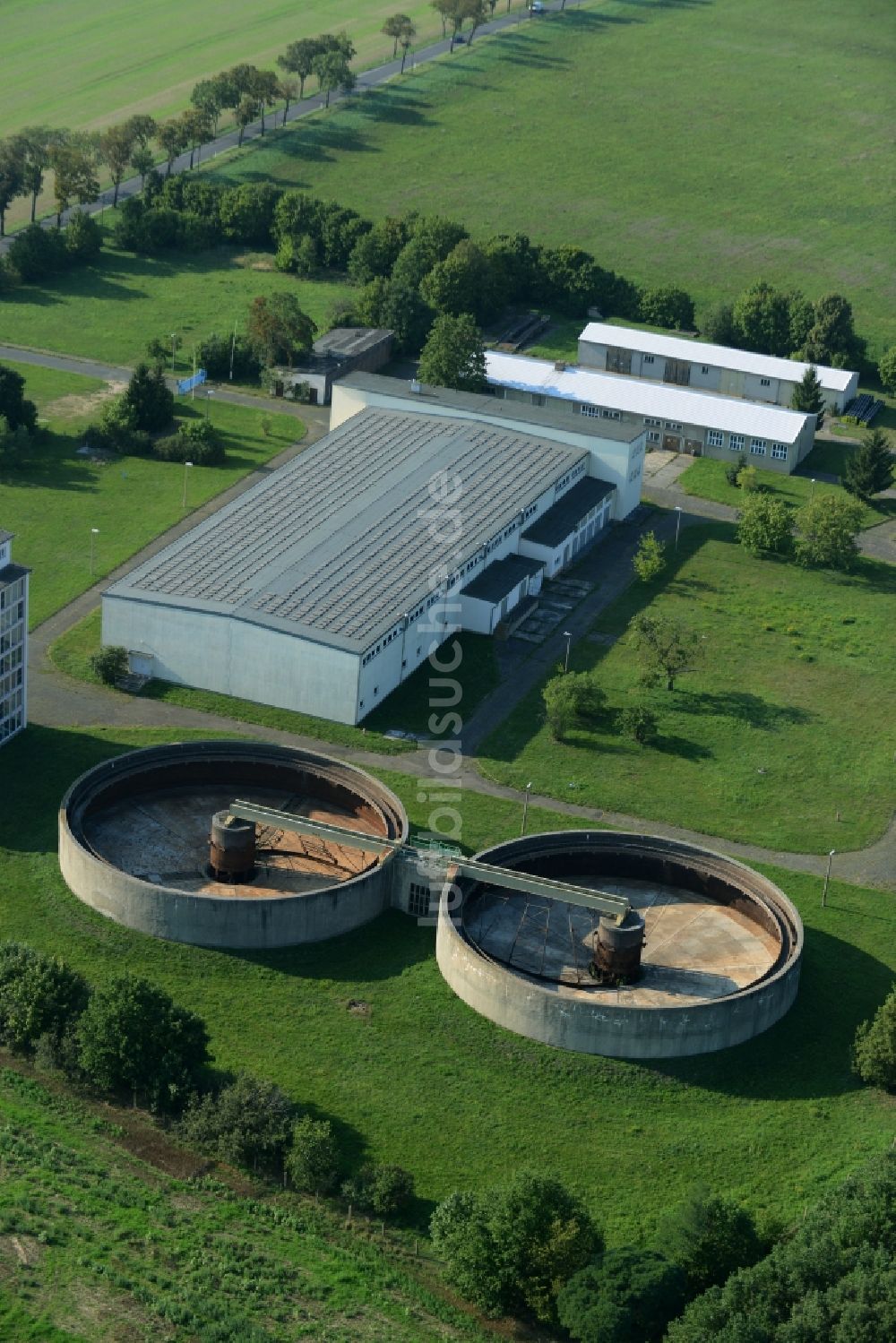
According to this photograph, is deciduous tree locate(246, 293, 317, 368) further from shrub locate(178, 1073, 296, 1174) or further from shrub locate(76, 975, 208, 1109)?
shrub locate(178, 1073, 296, 1174)

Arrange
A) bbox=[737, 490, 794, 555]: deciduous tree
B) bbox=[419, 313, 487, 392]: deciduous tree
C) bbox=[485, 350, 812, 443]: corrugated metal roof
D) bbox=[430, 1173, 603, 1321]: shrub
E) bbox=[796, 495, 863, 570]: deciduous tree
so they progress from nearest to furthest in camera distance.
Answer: bbox=[430, 1173, 603, 1321]: shrub < bbox=[796, 495, 863, 570]: deciduous tree < bbox=[737, 490, 794, 555]: deciduous tree < bbox=[485, 350, 812, 443]: corrugated metal roof < bbox=[419, 313, 487, 392]: deciduous tree

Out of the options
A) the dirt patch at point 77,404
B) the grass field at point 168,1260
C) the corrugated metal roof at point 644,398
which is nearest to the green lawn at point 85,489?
the dirt patch at point 77,404

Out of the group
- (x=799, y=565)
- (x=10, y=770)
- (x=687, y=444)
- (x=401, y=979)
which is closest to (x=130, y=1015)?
(x=401, y=979)

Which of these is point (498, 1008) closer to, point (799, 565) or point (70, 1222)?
point (70, 1222)

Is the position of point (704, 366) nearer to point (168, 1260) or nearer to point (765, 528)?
point (765, 528)

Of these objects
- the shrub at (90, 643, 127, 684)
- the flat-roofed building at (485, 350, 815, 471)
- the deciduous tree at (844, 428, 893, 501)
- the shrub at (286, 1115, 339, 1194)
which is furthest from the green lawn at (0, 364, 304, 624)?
the shrub at (286, 1115, 339, 1194)

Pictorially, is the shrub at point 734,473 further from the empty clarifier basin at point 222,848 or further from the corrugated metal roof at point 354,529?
the empty clarifier basin at point 222,848

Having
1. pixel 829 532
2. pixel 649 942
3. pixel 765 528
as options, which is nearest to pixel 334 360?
pixel 765 528
